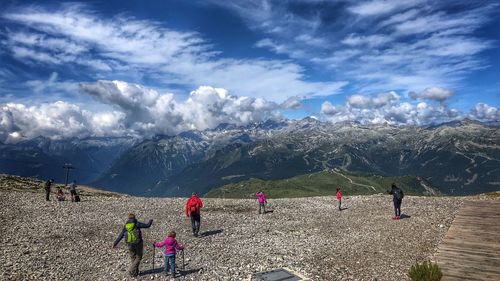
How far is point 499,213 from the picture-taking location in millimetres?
33219

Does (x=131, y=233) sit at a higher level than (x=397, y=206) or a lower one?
lower

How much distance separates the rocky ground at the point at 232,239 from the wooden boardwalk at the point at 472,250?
226 centimetres

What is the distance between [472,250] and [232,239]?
18483 millimetres

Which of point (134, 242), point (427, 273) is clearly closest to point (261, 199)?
point (134, 242)

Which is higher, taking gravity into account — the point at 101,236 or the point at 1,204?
the point at 1,204

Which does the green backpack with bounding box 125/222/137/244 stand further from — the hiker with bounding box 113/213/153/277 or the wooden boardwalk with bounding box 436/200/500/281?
the wooden boardwalk with bounding box 436/200/500/281

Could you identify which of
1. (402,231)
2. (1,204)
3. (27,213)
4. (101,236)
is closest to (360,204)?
(402,231)

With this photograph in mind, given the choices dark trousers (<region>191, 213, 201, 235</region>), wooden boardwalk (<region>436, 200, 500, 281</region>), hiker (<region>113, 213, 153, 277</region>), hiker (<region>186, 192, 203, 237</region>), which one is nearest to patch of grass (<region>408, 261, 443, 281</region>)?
wooden boardwalk (<region>436, 200, 500, 281</region>)

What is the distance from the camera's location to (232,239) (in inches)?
1303

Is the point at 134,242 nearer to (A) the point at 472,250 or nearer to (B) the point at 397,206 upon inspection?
(A) the point at 472,250

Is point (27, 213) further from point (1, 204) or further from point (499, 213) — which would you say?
point (499, 213)

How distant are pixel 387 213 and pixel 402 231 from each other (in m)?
10.8

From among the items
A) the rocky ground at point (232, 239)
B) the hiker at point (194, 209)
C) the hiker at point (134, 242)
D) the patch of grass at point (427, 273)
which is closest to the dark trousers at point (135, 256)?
the hiker at point (134, 242)

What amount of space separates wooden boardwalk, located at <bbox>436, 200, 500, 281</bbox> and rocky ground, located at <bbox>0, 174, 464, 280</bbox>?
7.41 feet
